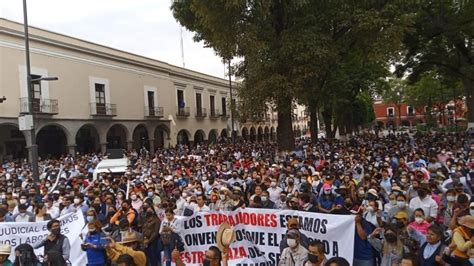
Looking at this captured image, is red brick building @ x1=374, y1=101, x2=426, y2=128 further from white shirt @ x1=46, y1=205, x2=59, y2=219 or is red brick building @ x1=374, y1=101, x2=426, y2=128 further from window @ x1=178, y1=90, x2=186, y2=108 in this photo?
white shirt @ x1=46, y1=205, x2=59, y2=219

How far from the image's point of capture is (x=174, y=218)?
844 centimetres

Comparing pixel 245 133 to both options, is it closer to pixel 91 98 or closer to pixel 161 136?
pixel 161 136

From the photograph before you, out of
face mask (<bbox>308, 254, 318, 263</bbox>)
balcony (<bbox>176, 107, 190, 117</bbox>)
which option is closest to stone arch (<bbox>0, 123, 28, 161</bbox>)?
balcony (<bbox>176, 107, 190, 117</bbox>)

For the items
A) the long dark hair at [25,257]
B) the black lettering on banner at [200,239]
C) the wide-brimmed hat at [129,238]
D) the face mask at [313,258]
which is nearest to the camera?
the face mask at [313,258]

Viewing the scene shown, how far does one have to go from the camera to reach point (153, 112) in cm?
3953

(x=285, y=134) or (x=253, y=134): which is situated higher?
(x=285, y=134)

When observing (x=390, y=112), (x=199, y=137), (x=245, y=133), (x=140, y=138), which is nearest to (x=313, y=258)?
(x=140, y=138)

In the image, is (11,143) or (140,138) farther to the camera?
(140,138)

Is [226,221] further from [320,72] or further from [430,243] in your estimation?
[320,72]

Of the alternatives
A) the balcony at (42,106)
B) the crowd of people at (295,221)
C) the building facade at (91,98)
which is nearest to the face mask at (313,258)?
the crowd of people at (295,221)

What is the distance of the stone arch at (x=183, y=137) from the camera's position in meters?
44.8

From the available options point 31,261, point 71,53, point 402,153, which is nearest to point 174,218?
point 31,261

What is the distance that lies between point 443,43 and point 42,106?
1050 inches

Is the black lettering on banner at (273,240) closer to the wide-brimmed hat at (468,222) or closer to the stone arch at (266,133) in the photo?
the wide-brimmed hat at (468,222)
